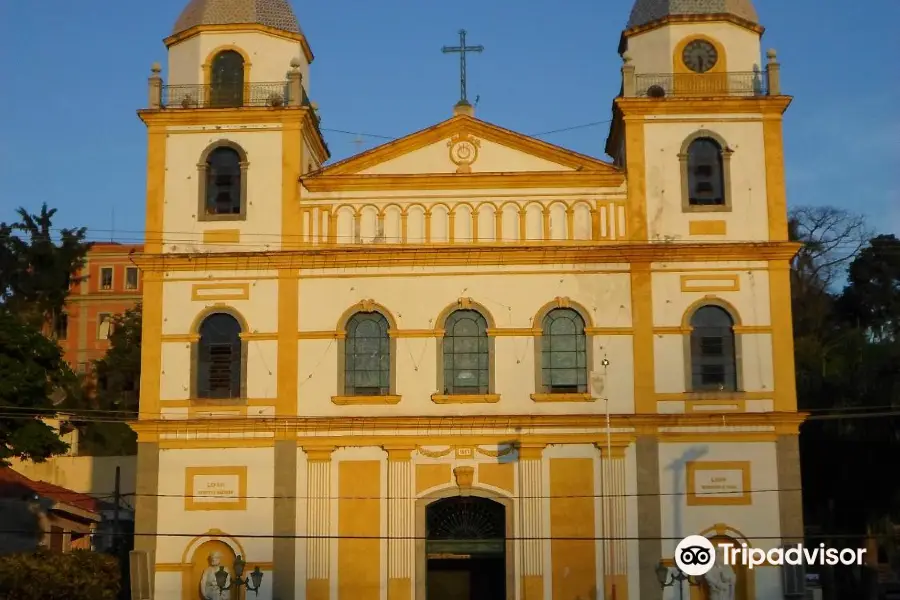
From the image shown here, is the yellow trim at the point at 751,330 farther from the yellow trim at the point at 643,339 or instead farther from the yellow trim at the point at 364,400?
the yellow trim at the point at 364,400

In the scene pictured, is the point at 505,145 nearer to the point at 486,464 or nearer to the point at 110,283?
the point at 486,464

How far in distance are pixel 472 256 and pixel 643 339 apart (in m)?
4.49

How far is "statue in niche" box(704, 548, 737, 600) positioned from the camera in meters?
29.0

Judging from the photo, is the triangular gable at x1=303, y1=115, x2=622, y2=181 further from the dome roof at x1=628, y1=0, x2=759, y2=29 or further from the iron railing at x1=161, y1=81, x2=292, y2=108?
the dome roof at x1=628, y1=0, x2=759, y2=29

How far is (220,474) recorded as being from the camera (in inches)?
1228

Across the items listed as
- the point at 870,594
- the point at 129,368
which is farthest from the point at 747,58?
the point at 129,368

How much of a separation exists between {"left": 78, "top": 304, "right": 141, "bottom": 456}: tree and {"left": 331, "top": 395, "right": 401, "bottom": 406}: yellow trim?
27044 millimetres

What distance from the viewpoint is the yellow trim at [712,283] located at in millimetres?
31594

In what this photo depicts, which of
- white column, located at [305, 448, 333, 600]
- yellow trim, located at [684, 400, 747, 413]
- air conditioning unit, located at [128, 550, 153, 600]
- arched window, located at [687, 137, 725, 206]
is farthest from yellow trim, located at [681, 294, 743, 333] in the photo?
air conditioning unit, located at [128, 550, 153, 600]

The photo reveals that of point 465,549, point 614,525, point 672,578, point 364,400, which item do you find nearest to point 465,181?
point 364,400

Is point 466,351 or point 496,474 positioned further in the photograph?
point 466,351

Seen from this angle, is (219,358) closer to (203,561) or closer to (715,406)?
(203,561)

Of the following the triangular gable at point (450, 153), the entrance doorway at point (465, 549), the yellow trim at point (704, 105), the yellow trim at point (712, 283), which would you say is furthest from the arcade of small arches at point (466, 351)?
the yellow trim at point (704, 105)

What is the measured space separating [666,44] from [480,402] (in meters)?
10.1
